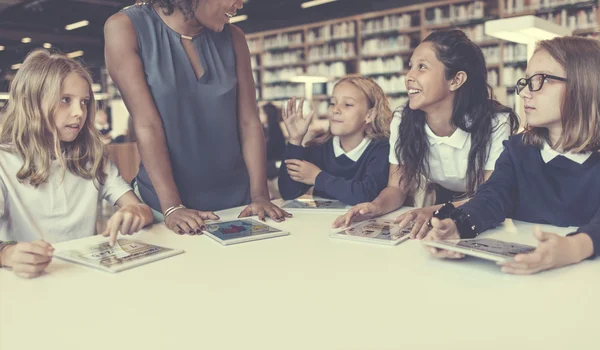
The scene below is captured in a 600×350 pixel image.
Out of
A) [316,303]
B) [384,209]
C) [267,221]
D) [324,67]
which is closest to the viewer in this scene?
[316,303]

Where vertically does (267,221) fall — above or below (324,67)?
below

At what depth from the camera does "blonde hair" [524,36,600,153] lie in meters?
1.19

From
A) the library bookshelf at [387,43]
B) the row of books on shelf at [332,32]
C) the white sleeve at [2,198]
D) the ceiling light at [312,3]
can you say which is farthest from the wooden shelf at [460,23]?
the white sleeve at [2,198]

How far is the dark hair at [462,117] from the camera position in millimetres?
1576

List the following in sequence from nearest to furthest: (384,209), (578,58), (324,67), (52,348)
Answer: (52,348), (578,58), (384,209), (324,67)

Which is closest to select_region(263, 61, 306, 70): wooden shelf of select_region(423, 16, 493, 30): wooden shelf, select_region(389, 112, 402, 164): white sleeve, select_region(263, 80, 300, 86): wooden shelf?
select_region(263, 80, 300, 86): wooden shelf

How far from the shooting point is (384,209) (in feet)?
4.71

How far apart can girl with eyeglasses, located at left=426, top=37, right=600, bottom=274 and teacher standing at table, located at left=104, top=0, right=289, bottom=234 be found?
0.53 meters

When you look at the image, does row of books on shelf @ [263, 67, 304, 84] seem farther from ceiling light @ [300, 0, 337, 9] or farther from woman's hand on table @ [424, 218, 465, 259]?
woman's hand on table @ [424, 218, 465, 259]

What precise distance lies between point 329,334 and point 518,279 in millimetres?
369

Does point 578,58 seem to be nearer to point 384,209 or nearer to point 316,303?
point 384,209

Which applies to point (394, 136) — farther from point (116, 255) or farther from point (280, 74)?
point (280, 74)

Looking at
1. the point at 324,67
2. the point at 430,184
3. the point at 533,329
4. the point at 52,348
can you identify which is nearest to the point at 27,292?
the point at 52,348

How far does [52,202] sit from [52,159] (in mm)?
112
